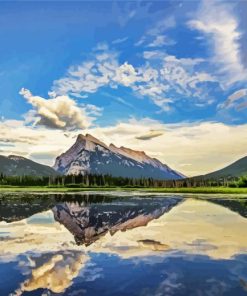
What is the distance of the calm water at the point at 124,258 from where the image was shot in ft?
65.1

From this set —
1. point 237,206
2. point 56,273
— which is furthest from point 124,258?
point 237,206

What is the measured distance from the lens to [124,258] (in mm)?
26219

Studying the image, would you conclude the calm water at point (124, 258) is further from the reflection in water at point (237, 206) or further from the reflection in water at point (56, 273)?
the reflection in water at point (237, 206)

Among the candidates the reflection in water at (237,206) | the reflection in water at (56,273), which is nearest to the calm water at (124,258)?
the reflection in water at (56,273)

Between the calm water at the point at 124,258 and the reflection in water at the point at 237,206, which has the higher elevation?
the reflection in water at the point at 237,206

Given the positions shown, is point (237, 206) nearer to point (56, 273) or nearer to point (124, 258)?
point (124, 258)

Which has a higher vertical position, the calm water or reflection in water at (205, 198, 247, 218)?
reflection in water at (205, 198, 247, 218)

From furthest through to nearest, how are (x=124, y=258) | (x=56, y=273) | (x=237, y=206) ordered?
(x=237, y=206)
(x=124, y=258)
(x=56, y=273)

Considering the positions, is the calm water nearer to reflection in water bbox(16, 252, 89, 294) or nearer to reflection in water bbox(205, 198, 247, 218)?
reflection in water bbox(16, 252, 89, 294)

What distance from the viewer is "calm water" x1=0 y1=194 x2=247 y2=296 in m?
19.8

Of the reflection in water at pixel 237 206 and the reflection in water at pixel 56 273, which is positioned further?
the reflection in water at pixel 237 206

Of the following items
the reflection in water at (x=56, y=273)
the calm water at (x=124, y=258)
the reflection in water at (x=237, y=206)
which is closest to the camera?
the calm water at (x=124, y=258)

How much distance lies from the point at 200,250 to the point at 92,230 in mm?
13158

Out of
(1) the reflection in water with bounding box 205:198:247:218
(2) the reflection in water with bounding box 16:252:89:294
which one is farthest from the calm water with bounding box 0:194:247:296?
(1) the reflection in water with bounding box 205:198:247:218
